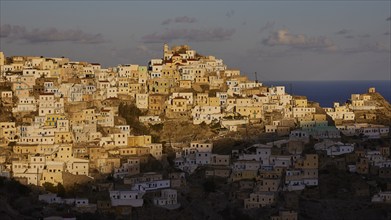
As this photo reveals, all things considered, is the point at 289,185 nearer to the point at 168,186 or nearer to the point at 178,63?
the point at 168,186

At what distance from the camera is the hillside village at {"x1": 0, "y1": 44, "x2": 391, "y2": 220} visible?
166ft

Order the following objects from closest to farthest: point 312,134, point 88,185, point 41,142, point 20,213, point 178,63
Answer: point 20,213 < point 88,185 < point 41,142 < point 312,134 < point 178,63

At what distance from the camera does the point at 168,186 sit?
52.3 metres

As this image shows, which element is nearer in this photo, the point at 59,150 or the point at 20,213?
the point at 20,213

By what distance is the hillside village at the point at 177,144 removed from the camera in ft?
166

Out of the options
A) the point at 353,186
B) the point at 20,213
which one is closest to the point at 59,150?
the point at 20,213

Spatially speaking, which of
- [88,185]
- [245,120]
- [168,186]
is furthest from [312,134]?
[88,185]

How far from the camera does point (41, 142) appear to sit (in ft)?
180

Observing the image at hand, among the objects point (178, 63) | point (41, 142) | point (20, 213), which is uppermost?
point (178, 63)

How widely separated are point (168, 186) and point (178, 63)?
21237 mm

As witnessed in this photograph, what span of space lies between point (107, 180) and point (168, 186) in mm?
3470

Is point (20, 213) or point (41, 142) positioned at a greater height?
point (41, 142)

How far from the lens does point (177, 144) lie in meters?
58.8

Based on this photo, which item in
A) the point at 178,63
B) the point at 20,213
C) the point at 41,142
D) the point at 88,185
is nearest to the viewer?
the point at 20,213
